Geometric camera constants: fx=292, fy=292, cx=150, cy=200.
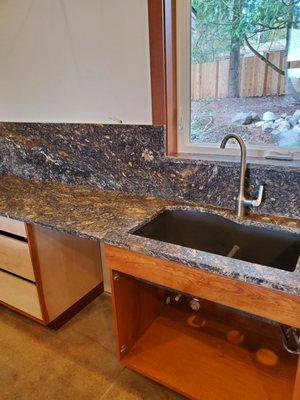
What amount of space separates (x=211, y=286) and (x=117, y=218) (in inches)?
21.9

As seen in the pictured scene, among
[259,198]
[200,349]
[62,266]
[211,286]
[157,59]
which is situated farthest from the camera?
[62,266]

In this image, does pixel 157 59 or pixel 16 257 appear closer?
pixel 157 59

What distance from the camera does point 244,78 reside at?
55.9 inches

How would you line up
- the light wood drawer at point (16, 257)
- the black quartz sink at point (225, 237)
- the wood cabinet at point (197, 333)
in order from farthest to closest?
the light wood drawer at point (16, 257) → the black quartz sink at point (225, 237) → the wood cabinet at point (197, 333)

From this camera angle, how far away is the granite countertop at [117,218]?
0.94 metres

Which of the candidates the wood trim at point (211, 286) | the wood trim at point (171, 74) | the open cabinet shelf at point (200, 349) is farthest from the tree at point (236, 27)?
the open cabinet shelf at point (200, 349)

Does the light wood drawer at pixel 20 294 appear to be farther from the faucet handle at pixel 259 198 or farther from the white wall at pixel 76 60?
Answer: the faucet handle at pixel 259 198

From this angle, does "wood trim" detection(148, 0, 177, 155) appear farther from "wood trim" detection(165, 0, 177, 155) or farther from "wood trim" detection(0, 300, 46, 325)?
"wood trim" detection(0, 300, 46, 325)

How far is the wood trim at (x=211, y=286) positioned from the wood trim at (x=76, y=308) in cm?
80

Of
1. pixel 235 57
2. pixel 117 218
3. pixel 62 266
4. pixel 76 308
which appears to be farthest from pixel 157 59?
pixel 76 308

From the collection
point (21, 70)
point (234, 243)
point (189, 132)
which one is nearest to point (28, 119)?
point (21, 70)

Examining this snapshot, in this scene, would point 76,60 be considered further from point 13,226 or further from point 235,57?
point 13,226

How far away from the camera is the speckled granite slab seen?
1.34m

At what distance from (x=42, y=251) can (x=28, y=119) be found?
949 mm
